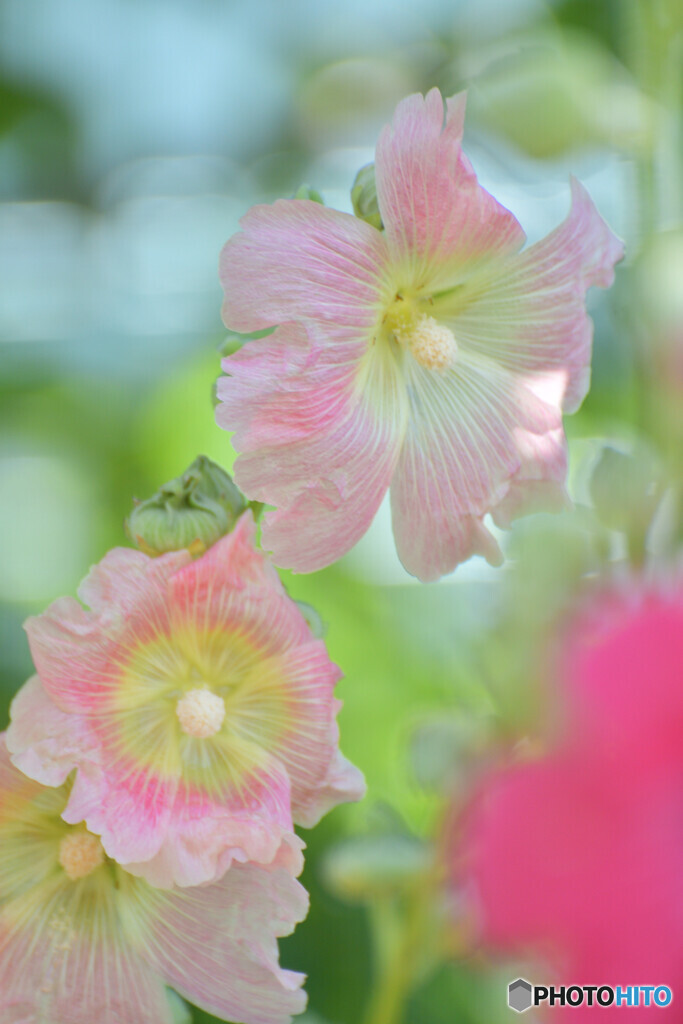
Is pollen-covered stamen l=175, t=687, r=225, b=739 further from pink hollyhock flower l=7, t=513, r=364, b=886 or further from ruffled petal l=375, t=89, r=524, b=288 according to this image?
ruffled petal l=375, t=89, r=524, b=288

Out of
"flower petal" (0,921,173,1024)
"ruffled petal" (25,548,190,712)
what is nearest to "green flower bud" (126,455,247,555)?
"ruffled petal" (25,548,190,712)

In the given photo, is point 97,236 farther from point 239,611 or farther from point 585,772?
point 585,772

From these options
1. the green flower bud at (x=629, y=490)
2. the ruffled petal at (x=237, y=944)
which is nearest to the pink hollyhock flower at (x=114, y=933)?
the ruffled petal at (x=237, y=944)

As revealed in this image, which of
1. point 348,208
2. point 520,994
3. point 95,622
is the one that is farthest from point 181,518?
point 348,208

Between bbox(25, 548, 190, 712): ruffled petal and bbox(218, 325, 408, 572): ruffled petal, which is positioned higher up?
bbox(218, 325, 408, 572): ruffled petal

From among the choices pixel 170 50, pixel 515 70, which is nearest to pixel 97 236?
pixel 170 50

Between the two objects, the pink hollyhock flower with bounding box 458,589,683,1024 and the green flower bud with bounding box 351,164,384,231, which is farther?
the green flower bud with bounding box 351,164,384,231

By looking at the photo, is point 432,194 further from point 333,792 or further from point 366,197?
point 333,792
